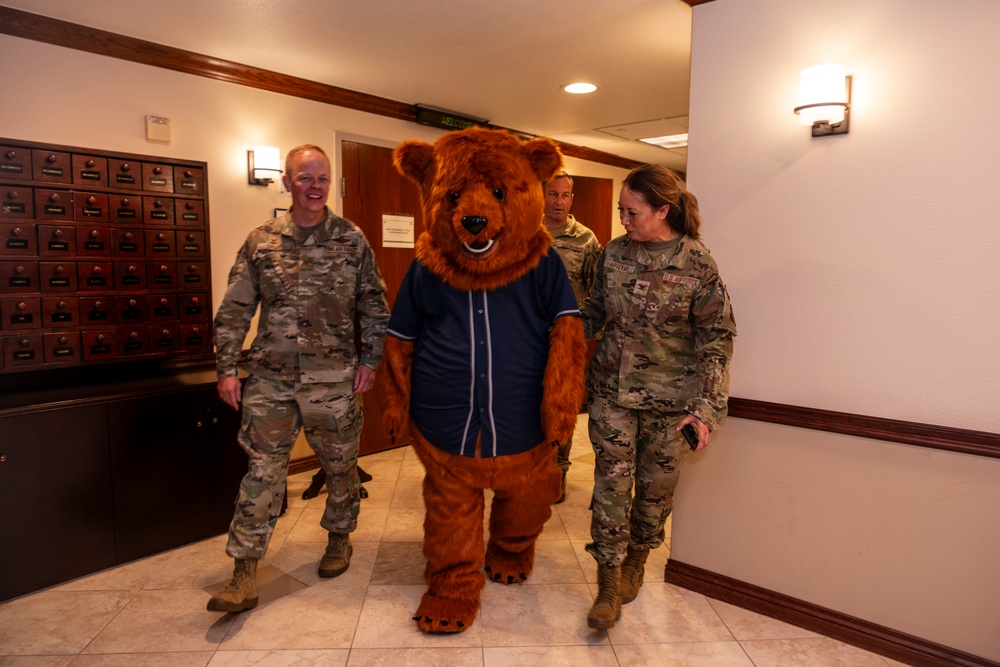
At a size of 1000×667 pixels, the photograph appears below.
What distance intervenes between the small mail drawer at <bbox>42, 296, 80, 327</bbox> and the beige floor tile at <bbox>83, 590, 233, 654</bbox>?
1148 millimetres

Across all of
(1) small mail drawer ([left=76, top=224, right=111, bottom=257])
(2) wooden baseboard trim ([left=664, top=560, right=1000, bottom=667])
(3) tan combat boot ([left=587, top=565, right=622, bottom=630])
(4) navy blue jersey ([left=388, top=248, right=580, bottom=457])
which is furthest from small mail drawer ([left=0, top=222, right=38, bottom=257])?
(2) wooden baseboard trim ([left=664, top=560, right=1000, bottom=667])

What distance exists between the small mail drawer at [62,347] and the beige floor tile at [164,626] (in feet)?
3.37

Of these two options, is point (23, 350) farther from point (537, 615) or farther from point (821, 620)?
point (821, 620)

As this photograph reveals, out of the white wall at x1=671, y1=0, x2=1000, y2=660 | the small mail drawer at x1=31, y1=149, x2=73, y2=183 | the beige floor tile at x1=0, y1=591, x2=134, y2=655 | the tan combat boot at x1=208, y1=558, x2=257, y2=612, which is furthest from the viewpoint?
the small mail drawer at x1=31, y1=149, x2=73, y2=183

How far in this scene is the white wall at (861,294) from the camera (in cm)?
179

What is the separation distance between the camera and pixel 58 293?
2.60 metres

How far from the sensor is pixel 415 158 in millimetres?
2037

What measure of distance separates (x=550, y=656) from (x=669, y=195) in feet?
4.87

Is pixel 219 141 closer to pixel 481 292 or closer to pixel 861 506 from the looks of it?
pixel 481 292

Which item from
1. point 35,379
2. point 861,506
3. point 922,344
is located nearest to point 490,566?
point 861,506

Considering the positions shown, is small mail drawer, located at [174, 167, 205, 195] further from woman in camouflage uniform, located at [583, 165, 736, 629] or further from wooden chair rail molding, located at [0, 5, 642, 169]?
woman in camouflage uniform, located at [583, 165, 736, 629]

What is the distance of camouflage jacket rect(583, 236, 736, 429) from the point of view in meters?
1.95

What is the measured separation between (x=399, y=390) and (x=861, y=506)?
59.9 inches

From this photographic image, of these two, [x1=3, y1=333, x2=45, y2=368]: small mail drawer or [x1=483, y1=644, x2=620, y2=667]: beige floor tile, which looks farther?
[x1=3, y1=333, x2=45, y2=368]: small mail drawer
